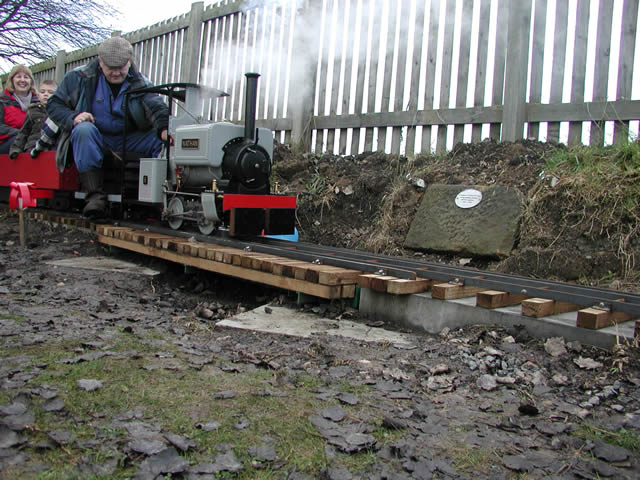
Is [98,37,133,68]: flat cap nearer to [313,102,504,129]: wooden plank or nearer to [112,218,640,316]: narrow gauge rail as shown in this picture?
[313,102,504,129]: wooden plank

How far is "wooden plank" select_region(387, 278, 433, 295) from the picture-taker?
132 inches

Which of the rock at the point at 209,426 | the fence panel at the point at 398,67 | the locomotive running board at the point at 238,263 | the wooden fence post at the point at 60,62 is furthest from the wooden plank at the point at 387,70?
the wooden fence post at the point at 60,62

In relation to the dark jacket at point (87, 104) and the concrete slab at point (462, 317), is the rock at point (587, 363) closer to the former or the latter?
the concrete slab at point (462, 317)

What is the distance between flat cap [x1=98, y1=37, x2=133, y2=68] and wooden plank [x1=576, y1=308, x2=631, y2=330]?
18.2ft

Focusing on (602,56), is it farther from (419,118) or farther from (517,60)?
(419,118)

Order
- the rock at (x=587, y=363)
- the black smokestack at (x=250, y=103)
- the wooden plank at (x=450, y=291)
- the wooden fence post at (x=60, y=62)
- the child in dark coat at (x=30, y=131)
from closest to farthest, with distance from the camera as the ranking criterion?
the rock at (x=587, y=363) → the wooden plank at (x=450, y=291) → the black smokestack at (x=250, y=103) → the child in dark coat at (x=30, y=131) → the wooden fence post at (x=60, y=62)

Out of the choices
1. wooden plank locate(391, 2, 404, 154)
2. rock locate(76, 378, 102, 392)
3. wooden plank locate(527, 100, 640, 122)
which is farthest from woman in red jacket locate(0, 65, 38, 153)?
rock locate(76, 378, 102, 392)

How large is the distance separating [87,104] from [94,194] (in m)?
1.05

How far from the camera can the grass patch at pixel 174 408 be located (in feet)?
5.72

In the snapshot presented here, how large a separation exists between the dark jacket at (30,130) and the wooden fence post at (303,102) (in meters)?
3.46

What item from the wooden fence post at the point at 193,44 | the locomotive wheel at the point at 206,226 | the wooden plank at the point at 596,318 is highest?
the wooden fence post at the point at 193,44

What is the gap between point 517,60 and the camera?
216 inches

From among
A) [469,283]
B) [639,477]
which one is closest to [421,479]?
[639,477]

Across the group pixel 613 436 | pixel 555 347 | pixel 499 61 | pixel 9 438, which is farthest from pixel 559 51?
pixel 9 438
